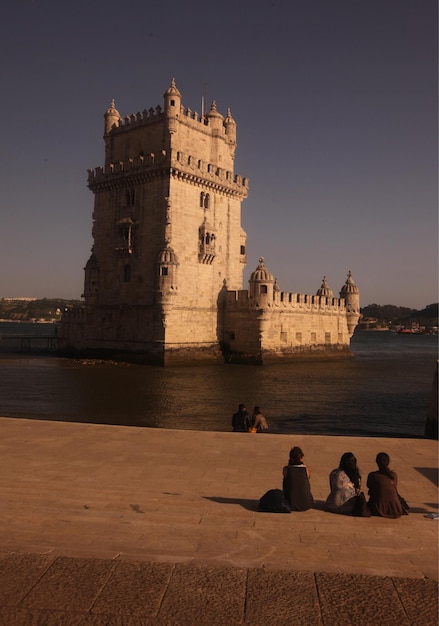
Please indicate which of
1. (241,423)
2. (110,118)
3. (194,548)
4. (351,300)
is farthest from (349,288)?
(194,548)

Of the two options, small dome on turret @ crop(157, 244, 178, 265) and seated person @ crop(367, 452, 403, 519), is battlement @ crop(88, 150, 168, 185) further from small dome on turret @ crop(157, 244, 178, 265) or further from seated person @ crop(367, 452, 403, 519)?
seated person @ crop(367, 452, 403, 519)

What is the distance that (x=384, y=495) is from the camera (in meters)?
8.17

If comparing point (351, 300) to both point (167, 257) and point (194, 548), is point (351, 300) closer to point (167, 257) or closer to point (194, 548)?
point (167, 257)

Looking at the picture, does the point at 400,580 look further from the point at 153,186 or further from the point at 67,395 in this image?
the point at 153,186

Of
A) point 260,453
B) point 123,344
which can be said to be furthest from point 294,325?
point 260,453

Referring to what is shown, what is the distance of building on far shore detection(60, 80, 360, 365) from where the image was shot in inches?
1773

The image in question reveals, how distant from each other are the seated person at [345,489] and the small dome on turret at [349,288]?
2179 inches

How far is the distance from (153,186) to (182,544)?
137 feet

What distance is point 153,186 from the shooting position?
46.1 meters

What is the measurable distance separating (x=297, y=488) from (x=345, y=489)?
725 millimetres

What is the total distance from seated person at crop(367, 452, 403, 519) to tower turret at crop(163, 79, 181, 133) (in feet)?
136

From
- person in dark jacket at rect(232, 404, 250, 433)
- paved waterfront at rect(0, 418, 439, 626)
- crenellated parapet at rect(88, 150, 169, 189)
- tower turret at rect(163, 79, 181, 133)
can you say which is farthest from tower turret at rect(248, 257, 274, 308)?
paved waterfront at rect(0, 418, 439, 626)

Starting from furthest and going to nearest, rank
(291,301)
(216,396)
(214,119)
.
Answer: (291,301) < (214,119) < (216,396)

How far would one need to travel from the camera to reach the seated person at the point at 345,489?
8.24 m
